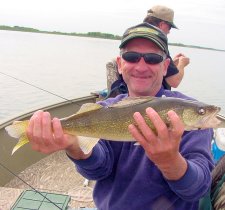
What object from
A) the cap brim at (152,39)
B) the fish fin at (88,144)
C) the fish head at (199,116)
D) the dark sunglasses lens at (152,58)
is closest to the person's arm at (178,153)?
the fish head at (199,116)

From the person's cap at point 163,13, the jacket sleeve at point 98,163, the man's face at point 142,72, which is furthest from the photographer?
the person's cap at point 163,13

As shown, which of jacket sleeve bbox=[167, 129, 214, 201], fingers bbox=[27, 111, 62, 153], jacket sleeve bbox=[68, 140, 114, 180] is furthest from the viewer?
jacket sleeve bbox=[68, 140, 114, 180]

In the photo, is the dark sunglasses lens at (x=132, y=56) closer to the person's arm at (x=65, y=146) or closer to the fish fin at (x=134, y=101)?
the fish fin at (x=134, y=101)

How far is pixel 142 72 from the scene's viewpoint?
9.32ft

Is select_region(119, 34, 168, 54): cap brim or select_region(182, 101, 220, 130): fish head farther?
select_region(119, 34, 168, 54): cap brim

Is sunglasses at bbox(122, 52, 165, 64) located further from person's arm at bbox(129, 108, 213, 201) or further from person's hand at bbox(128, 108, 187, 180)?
person's hand at bbox(128, 108, 187, 180)

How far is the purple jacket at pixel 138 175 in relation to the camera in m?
2.50

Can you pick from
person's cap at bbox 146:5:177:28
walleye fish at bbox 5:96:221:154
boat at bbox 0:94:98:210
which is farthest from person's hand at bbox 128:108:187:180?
person's cap at bbox 146:5:177:28

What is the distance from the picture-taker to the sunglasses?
9.36 ft

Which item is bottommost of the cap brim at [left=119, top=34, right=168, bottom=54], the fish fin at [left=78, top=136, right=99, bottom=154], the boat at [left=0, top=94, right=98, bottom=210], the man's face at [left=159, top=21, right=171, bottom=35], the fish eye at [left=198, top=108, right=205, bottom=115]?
the boat at [left=0, top=94, right=98, bottom=210]

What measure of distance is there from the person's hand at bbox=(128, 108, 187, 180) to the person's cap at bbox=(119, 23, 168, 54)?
943mm

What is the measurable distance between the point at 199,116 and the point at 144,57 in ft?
2.42

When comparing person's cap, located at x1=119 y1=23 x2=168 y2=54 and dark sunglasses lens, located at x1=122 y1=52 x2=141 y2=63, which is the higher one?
person's cap, located at x1=119 y1=23 x2=168 y2=54

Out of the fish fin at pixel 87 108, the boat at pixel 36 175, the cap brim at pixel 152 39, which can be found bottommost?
the boat at pixel 36 175
